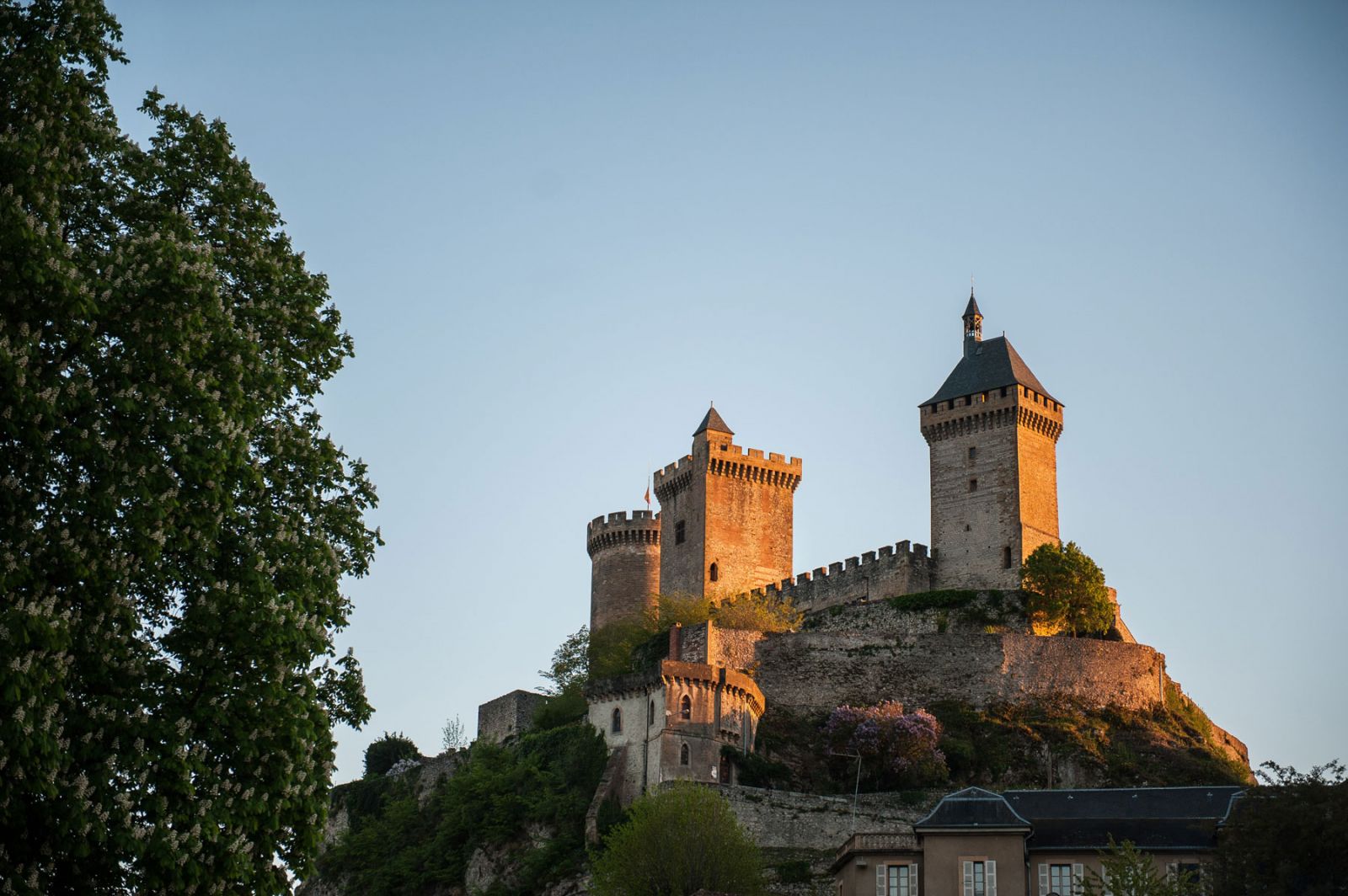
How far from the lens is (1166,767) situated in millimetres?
53031

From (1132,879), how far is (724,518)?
3477 centimetres

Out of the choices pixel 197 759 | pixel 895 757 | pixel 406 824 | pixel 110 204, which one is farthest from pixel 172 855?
pixel 406 824

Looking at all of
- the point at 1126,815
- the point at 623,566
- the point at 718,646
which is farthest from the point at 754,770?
the point at 623,566

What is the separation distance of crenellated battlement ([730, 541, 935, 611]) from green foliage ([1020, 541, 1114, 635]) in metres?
4.25

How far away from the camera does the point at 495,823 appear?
49.5m

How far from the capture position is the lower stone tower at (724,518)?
66.1 m

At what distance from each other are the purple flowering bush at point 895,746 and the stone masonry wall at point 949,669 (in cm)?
311

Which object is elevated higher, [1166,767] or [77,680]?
[1166,767]

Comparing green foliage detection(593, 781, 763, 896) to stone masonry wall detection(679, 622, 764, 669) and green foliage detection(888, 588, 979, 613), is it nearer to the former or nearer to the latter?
stone masonry wall detection(679, 622, 764, 669)

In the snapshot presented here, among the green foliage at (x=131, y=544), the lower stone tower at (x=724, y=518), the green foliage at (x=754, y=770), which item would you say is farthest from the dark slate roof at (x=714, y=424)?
the green foliage at (x=131, y=544)

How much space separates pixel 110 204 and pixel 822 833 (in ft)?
104

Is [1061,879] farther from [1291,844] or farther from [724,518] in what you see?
[724,518]

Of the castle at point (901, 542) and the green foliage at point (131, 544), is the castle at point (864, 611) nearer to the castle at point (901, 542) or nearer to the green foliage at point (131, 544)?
the castle at point (901, 542)

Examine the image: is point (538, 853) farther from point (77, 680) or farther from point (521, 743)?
point (77, 680)
